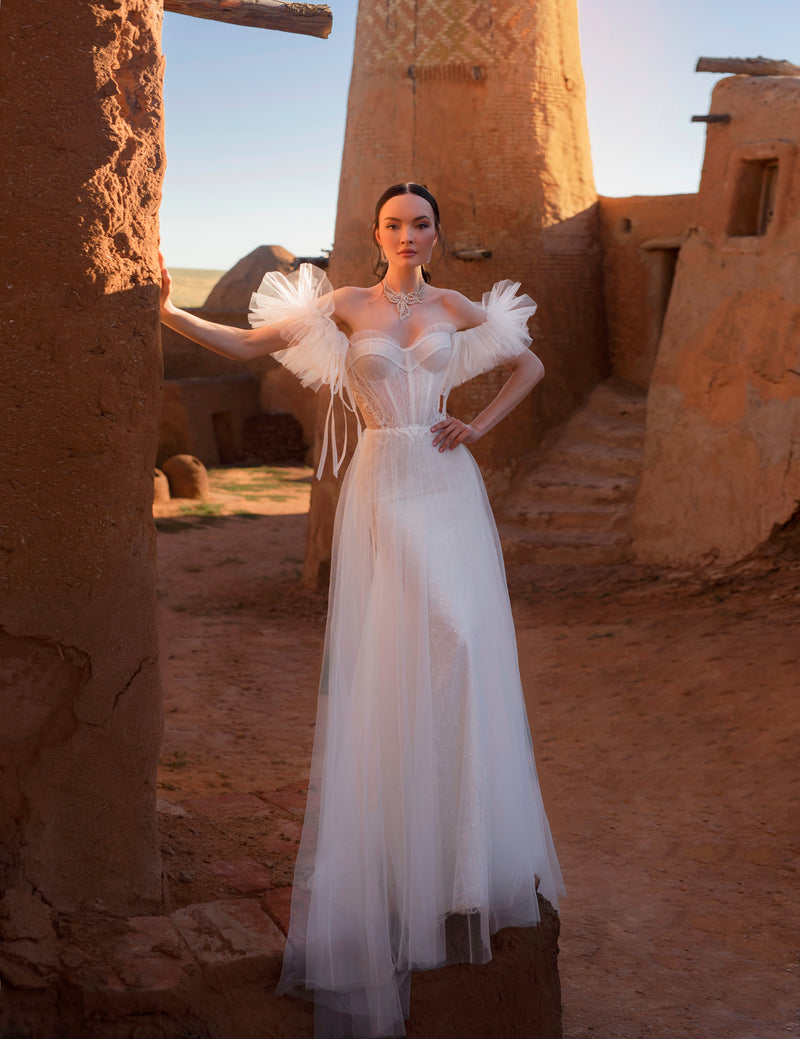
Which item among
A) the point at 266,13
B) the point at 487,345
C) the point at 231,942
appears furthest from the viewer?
the point at 266,13

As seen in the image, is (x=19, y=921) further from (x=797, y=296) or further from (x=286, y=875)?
(x=797, y=296)

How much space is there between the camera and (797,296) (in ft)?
28.4

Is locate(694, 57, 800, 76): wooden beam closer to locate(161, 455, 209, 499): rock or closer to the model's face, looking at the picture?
the model's face

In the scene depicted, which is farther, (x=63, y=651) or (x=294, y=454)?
(x=294, y=454)

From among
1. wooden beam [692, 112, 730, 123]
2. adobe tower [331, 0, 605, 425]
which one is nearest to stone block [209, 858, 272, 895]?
adobe tower [331, 0, 605, 425]

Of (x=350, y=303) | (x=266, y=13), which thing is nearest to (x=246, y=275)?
(x=266, y=13)

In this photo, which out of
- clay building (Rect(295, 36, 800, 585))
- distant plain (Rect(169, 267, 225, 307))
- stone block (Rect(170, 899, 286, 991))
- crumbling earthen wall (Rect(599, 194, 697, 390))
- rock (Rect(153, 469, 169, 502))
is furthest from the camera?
distant plain (Rect(169, 267, 225, 307))

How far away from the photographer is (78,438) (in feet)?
9.68

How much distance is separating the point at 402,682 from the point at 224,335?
3.70 ft

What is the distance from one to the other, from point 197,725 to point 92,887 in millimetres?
4097

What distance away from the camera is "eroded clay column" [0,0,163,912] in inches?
112

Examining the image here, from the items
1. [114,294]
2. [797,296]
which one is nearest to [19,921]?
[114,294]

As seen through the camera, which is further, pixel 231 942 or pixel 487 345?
pixel 487 345

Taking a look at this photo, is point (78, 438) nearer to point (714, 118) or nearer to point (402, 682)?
point (402, 682)
